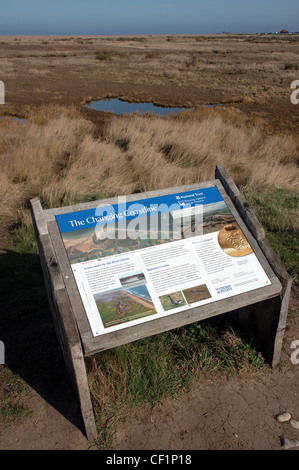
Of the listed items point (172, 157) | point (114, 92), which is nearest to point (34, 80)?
point (114, 92)

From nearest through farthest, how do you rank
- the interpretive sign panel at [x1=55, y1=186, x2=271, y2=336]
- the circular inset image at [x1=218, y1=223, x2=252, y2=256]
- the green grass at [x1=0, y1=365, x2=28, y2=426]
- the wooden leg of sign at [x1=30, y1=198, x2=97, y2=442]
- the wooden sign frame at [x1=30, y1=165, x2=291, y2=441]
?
the wooden leg of sign at [x1=30, y1=198, x2=97, y2=442] → the wooden sign frame at [x1=30, y1=165, x2=291, y2=441] → the interpretive sign panel at [x1=55, y1=186, x2=271, y2=336] → the green grass at [x1=0, y1=365, x2=28, y2=426] → the circular inset image at [x1=218, y1=223, x2=252, y2=256]

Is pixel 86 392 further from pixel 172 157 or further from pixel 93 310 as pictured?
pixel 172 157

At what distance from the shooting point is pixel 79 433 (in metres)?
2.75

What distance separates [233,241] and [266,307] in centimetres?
71

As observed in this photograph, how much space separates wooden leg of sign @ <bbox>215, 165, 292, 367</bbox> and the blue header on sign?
181mm

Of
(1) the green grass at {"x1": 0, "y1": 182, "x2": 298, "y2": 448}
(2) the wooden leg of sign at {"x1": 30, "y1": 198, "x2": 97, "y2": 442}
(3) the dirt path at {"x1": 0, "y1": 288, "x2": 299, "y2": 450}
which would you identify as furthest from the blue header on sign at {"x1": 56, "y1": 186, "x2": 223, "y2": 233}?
A: (3) the dirt path at {"x1": 0, "y1": 288, "x2": 299, "y2": 450}

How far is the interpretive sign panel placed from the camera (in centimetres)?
260

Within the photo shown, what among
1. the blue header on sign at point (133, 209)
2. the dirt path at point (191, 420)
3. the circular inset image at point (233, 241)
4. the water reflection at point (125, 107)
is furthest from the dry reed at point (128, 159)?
the water reflection at point (125, 107)

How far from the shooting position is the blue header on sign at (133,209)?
2.88 meters

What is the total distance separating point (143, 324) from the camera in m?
2.54

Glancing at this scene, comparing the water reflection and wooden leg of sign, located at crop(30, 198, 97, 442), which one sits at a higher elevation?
wooden leg of sign, located at crop(30, 198, 97, 442)

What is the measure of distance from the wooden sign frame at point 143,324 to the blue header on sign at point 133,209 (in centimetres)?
5

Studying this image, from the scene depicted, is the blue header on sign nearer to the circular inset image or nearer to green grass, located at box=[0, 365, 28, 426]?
the circular inset image
